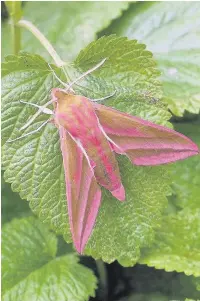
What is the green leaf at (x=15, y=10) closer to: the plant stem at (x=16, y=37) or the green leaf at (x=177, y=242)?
the plant stem at (x=16, y=37)

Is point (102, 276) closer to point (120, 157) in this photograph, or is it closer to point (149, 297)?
point (149, 297)

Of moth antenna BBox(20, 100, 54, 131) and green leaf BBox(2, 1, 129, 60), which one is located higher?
green leaf BBox(2, 1, 129, 60)

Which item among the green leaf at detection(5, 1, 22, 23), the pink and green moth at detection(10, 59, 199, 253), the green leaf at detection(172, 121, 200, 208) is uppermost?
the green leaf at detection(5, 1, 22, 23)

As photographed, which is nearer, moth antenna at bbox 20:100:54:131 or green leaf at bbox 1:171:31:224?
moth antenna at bbox 20:100:54:131

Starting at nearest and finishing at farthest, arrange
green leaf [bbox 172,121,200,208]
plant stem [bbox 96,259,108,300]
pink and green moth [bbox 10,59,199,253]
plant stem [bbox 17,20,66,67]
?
pink and green moth [bbox 10,59,199,253] < plant stem [bbox 17,20,66,67] < green leaf [bbox 172,121,200,208] < plant stem [bbox 96,259,108,300]

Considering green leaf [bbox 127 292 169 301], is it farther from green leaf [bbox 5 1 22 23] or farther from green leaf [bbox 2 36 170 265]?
green leaf [bbox 5 1 22 23]

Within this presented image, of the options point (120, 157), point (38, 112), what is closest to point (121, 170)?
point (120, 157)

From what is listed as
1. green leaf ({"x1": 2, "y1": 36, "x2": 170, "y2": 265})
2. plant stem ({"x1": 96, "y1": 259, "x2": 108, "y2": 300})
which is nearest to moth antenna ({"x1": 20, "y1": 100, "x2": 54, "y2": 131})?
green leaf ({"x1": 2, "y1": 36, "x2": 170, "y2": 265})

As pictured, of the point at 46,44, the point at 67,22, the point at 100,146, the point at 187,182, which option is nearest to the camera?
the point at 100,146
